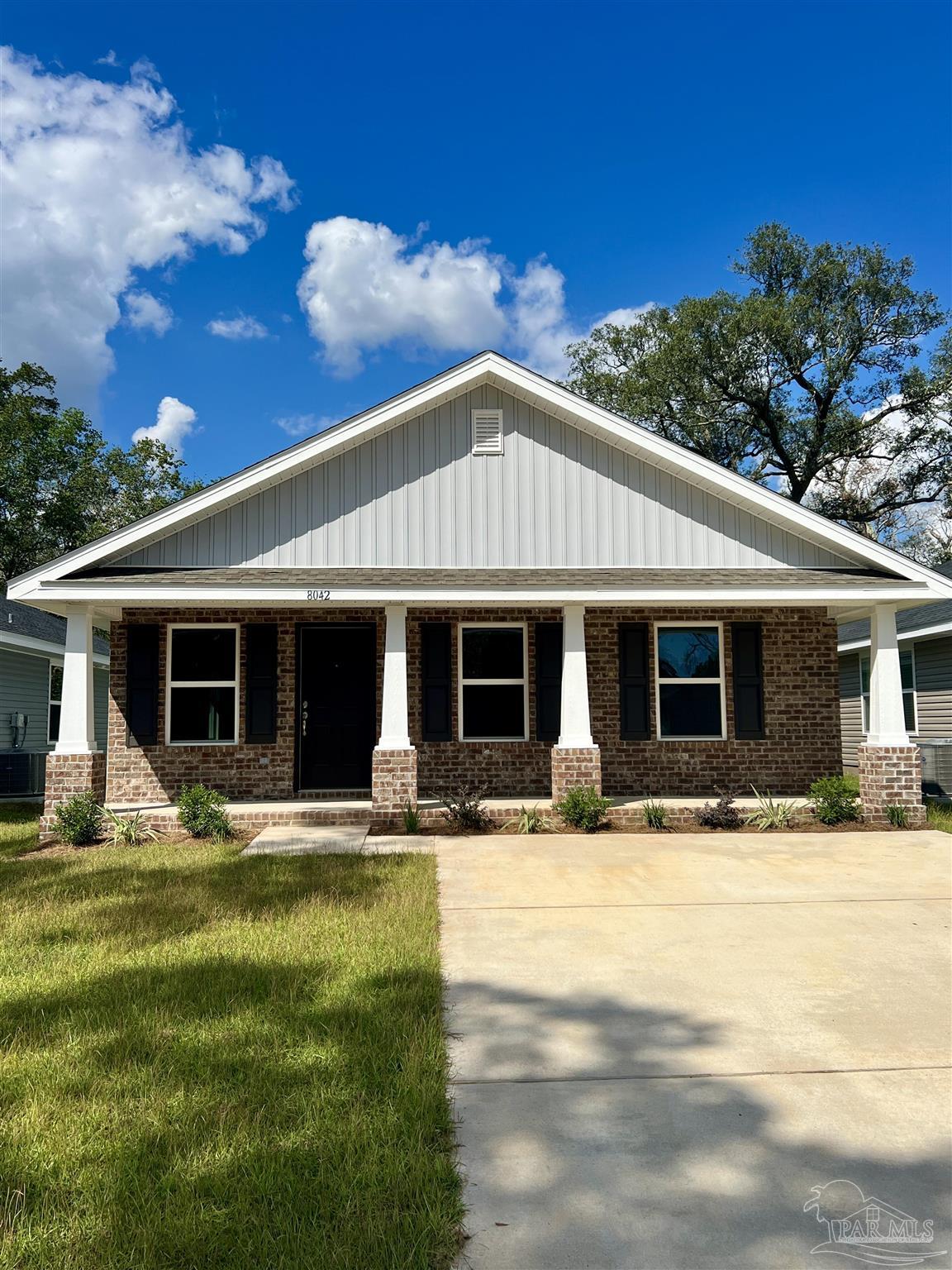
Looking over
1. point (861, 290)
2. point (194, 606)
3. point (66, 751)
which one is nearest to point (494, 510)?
point (194, 606)

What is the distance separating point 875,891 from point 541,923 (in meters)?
3.04

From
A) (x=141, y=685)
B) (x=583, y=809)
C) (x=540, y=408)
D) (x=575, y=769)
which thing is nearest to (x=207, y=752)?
(x=141, y=685)

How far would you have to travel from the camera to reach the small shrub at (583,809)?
1038 centimetres

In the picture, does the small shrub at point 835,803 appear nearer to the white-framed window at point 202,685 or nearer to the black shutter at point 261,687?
the black shutter at point 261,687

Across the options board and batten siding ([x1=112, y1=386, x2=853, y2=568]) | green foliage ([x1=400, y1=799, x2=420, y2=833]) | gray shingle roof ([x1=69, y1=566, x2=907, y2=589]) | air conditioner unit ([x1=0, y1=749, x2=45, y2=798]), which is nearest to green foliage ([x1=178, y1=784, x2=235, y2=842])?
green foliage ([x1=400, y1=799, x2=420, y2=833])

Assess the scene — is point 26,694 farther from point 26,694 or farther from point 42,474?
point 42,474

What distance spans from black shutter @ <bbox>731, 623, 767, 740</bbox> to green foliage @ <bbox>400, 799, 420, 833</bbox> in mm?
4935

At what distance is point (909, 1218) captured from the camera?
9.21 ft

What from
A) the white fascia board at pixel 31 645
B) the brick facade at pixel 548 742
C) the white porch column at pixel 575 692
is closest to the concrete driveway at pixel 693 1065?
the white porch column at pixel 575 692

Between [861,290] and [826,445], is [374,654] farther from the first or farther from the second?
[861,290]

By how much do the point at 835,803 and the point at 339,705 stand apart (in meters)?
6.72

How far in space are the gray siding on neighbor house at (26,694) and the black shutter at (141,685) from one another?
5442mm

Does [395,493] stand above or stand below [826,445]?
below

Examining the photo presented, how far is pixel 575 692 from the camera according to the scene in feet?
35.4
